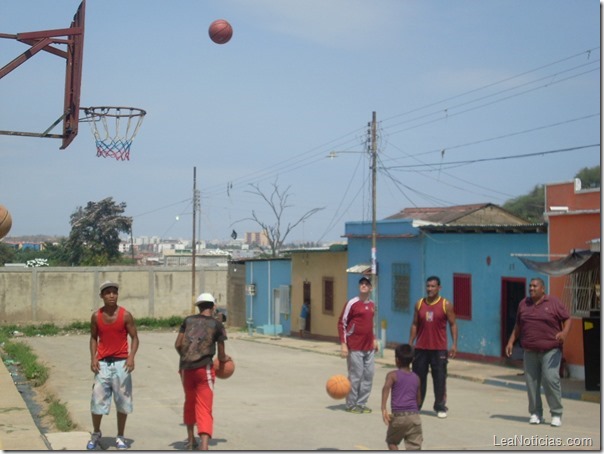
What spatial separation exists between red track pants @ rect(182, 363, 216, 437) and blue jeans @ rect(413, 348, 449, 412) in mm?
3666

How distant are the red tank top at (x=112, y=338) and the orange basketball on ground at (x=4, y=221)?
140 cm

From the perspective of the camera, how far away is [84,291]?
176 ft

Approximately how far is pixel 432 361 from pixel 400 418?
4.29m

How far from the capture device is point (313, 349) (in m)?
28.9

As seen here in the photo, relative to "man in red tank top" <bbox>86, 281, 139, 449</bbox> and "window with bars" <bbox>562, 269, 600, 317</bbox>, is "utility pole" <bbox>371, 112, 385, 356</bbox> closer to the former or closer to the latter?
"window with bars" <bbox>562, 269, 600, 317</bbox>

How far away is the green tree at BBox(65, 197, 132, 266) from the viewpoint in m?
73.5

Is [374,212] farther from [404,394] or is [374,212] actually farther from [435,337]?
[404,394]

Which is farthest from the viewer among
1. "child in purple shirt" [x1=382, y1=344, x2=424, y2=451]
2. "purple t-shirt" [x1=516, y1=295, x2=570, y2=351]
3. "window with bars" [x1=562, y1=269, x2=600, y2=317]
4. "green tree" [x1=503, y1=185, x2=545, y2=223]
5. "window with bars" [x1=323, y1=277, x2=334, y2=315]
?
"green tree" [x1=503, y1=185, x2=545, y2=223]

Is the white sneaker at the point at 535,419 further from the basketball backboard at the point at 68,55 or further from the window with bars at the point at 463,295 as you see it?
the window with bars at the point at 463,295

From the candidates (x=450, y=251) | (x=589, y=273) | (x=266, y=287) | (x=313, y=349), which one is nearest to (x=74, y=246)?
(x=266, y=287)

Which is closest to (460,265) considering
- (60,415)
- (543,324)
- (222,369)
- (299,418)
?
(543,324)

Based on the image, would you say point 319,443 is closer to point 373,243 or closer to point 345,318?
point 345,318

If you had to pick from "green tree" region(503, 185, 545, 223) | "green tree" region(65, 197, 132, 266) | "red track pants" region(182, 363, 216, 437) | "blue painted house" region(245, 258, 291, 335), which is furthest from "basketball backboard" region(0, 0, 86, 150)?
"green tree" region(503, 185, 545, 223)

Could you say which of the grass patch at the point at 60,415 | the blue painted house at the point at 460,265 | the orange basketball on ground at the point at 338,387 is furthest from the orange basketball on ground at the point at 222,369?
the blue painted house at the point at 460,265
